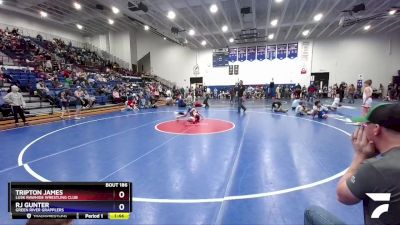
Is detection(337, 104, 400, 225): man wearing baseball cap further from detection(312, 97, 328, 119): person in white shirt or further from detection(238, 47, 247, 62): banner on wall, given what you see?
detection(238, 47, 247, 62): banner on wall

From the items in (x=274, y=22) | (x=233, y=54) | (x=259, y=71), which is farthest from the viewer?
(x=233, y=54)

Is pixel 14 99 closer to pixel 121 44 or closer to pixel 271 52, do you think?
A: pixel 121 44

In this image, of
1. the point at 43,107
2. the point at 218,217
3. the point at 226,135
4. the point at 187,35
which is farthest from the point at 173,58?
the point at 218,217

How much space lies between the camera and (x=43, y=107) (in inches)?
487

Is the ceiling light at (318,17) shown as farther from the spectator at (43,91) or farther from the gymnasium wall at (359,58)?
the spectator at (43,91)

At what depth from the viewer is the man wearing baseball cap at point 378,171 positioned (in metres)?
1.00

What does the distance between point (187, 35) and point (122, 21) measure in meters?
6.75

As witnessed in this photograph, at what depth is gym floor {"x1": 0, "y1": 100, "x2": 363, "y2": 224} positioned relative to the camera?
291 cm

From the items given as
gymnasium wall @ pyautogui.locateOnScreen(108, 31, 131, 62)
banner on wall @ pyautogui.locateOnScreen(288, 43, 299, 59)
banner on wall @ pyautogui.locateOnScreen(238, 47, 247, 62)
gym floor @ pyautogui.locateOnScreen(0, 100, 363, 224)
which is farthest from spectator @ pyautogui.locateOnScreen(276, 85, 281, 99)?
gymnasium wall @ pyautogui.locateOnScreen(108, 31, 131, 62)

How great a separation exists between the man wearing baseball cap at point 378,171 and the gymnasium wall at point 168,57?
92.3ft

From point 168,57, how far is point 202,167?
26.4m

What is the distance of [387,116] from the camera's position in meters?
1.07

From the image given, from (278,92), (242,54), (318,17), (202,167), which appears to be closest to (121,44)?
(242,54)

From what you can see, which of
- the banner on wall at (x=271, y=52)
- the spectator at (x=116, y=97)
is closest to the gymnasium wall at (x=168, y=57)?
the banner on wall at (x=271, y=52)
